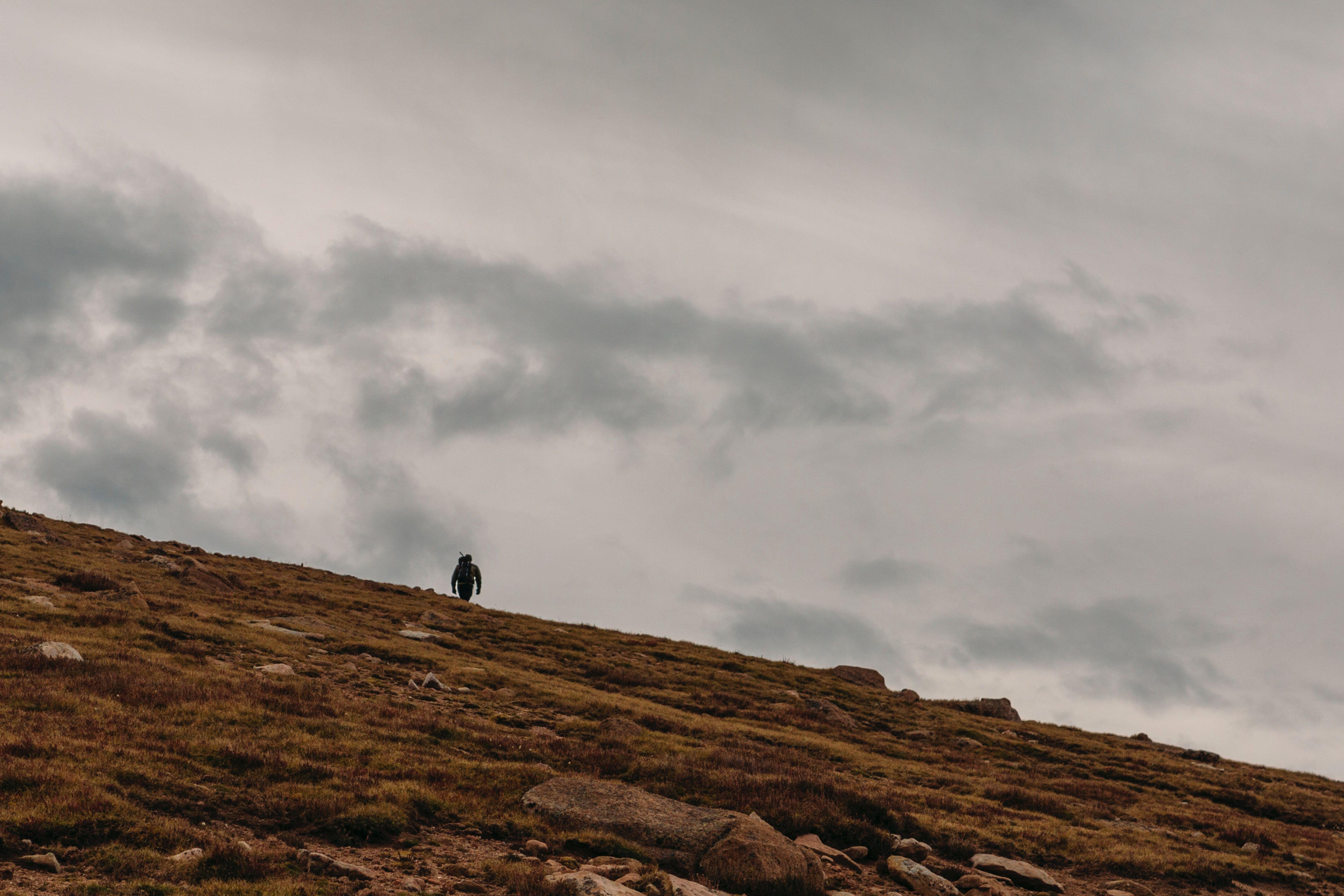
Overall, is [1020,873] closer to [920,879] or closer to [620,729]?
[920,879]

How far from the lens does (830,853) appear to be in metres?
18.7

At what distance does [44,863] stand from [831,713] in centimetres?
3477

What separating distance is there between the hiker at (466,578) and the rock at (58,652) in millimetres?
40115

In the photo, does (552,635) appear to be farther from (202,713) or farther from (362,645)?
(202,713)

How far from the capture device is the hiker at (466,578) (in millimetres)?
63719

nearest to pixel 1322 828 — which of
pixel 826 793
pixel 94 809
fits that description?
pixel 826 793

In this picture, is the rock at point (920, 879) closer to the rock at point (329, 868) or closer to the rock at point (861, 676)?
the rock at point (329, 868)

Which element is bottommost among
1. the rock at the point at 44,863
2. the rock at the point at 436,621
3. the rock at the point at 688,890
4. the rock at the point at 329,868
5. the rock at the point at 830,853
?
the rock at the point at 44,863

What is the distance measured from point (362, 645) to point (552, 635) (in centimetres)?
1718

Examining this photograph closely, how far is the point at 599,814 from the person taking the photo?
17.7m

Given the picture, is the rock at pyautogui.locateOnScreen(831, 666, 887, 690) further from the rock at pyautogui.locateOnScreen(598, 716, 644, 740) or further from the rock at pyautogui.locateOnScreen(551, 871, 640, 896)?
the rock at pyautogui.locateOnScreen(551, 871, 640, 896)

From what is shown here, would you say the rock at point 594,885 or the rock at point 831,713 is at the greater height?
the rock at point 831,713

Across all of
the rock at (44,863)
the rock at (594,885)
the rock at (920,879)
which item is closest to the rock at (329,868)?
the rock at (594,885)

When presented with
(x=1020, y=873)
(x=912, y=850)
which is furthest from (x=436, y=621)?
(x=1020, y=873)
